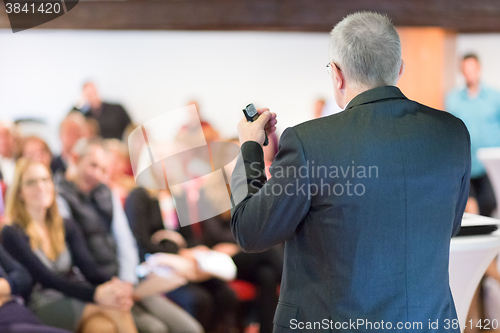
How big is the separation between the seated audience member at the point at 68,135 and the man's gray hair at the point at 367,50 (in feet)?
7.71

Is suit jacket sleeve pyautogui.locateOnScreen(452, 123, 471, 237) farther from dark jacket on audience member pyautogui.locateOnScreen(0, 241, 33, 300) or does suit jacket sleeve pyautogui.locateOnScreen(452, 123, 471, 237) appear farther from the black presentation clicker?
dark jacket on audience member pyautogui.locateOnScreen(0, 241, 33, 300)

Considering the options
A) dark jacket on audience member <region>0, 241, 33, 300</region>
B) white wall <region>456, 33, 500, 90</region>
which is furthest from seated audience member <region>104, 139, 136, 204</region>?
white wall <region>456, 33, 500, 90</region>

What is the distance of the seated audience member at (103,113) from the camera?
2945 mm

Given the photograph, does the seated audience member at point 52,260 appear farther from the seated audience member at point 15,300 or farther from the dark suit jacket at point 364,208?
the dark suit jacket at point 364,208

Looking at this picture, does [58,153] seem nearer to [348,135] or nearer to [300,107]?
[300,107]

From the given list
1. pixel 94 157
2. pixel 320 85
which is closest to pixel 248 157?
pixel 94 157

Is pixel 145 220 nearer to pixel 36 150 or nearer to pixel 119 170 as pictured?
pixel 119 170

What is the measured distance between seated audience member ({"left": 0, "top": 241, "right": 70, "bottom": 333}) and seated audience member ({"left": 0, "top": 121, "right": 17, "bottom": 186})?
484 mm

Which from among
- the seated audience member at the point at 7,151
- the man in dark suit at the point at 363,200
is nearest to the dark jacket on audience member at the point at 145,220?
the seated audience member at the point at 7,151

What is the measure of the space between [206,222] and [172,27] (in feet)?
4.21

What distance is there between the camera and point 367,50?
2.93 ft

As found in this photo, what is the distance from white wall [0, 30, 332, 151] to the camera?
290cm

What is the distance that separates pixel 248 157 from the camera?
0.94 m

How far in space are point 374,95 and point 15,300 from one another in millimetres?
2424
